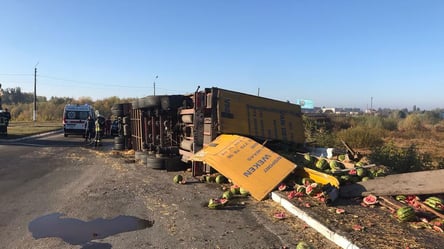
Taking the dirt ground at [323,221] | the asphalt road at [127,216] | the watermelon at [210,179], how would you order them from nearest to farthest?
the dirt ground at [323,221]
the asphalt road at [127,216]
the watermelon at [210,179]

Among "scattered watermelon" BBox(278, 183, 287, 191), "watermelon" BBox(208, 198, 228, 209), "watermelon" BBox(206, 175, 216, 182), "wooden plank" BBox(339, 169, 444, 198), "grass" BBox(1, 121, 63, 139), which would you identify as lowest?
"watermelon" BBox(208, 198, 228, 209)

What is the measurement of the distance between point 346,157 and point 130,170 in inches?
250

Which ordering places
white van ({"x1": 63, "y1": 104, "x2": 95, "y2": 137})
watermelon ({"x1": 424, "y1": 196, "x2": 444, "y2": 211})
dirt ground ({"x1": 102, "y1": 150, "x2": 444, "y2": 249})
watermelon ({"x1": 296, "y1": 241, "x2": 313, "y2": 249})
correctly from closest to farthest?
1. watermelon ({"x1": 296, "y1": 241, "x2": 313, "y2": 249})
2. dirt ground ({"x1": 102, "y1": 150, "x2": 444, "y2": 249})
3. watermelon ({"x1": 424, "y1": 196, "x2": 444, "y2": 211})
4. white van ({"x1": 63, "y1": 104, "x2": 95, "y2": 137})

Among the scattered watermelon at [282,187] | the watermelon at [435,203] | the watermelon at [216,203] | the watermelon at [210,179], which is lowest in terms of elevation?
the watermelon at [216,203]

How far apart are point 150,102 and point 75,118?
620 inches

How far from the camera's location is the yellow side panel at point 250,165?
766cm

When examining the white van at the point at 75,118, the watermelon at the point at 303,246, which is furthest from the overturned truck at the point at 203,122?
the white van at the point at 75,118

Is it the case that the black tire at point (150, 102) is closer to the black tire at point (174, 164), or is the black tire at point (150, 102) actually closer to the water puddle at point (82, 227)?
the black tire at point (174, 164)

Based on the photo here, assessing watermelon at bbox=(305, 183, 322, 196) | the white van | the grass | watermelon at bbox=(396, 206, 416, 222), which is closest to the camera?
watermelon at bbox=(396, 206, 416, 222)

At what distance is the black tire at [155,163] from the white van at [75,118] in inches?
624

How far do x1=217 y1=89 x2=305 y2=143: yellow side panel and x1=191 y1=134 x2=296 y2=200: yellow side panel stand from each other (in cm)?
147

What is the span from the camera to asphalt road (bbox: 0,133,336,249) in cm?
538

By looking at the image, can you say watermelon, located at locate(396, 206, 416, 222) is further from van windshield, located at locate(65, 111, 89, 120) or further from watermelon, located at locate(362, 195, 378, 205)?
van windshield, located at locate(65, 111, 89, 120)

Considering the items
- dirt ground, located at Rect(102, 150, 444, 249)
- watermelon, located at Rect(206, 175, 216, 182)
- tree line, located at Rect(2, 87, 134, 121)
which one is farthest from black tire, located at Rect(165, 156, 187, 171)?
tree line, located at Rect(2, 87, 134, 121)
